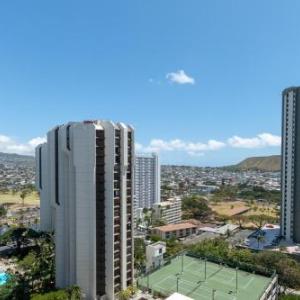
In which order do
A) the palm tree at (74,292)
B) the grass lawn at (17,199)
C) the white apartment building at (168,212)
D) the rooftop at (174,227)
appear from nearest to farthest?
the palm tree at (74,292) → the rooftop at (174,227) → the white apartment building at (168,212) → the grass lawn at (17,199)

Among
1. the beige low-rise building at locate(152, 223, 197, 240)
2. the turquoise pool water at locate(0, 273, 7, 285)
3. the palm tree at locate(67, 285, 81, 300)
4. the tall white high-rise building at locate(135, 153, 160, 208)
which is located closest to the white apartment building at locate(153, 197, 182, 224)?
the tall white high-rise building at locate(135, 153, 160, 208)

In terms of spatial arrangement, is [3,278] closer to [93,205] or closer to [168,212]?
[93,205]

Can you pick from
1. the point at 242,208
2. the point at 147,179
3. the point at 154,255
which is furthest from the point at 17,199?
the point at 154,255

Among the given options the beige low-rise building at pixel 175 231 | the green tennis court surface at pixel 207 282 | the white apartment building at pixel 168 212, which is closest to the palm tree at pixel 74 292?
the green tennis court surface at pixel 207 282

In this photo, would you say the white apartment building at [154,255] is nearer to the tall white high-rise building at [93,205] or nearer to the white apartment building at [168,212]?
the tall white high-rise building at [93,205]

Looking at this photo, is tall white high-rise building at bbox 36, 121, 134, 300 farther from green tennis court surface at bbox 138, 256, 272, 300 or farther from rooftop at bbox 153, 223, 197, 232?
rooftop at bbox 153, 223, 197, 232

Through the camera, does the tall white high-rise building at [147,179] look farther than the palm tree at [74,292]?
Yes

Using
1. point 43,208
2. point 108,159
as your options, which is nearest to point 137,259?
point 108,159
